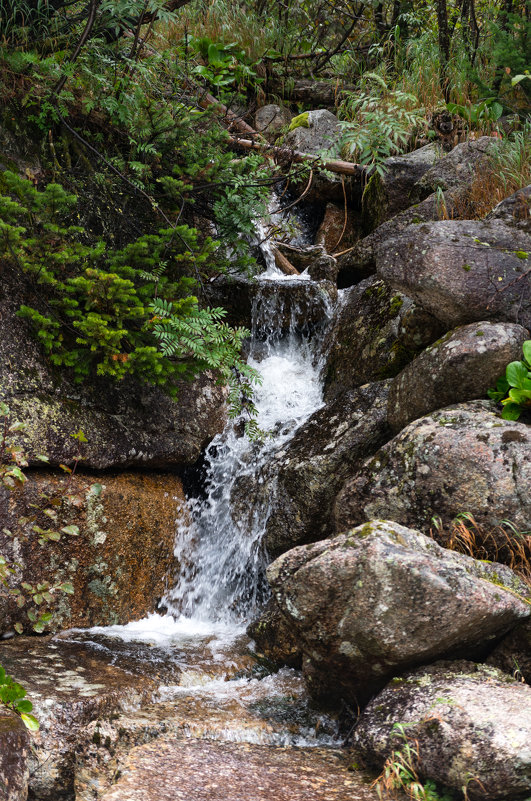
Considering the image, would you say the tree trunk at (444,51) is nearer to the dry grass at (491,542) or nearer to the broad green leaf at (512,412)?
the broad green leaf at (512,412)

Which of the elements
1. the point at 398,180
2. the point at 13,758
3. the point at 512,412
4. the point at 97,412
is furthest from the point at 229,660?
the point at 398,180

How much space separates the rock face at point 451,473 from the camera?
12.7ft

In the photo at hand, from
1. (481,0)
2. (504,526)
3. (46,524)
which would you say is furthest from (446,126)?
(46,524)

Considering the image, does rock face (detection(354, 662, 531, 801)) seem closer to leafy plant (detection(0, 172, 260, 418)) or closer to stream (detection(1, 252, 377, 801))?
stream (detection(1, 252, 377, 801))

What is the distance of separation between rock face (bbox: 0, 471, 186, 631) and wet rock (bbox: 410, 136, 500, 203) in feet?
15.5

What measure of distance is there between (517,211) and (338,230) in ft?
12.4

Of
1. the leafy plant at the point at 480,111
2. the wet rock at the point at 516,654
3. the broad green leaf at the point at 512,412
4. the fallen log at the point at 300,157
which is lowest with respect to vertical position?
the wet rock at the point at 516,654

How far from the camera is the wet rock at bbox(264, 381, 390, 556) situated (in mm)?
5184

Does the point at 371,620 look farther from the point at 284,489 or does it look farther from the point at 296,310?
the point at 296,310

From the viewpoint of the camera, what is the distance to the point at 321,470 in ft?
17.2

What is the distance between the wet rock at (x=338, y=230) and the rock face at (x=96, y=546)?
16.1 feet

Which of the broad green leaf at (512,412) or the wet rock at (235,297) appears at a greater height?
Result: the wet rock at (235,297)

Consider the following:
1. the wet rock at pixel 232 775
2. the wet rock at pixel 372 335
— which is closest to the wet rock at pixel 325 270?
the wet rock at pixel 372 335

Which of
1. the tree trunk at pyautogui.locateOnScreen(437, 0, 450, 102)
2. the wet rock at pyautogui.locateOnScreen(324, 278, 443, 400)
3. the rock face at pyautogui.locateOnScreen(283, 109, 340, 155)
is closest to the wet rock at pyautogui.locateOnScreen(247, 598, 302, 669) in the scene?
the wet rock at pyautogui.locateOnScreen(324, 278, 443, 400)
